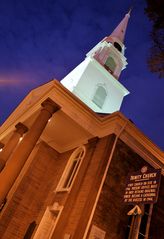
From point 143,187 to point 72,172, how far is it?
648 cm

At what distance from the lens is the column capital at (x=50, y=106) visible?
12109mm

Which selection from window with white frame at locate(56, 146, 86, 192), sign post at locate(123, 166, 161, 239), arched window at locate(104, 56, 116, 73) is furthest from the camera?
arched window at locate(104, 56, 116, 73)

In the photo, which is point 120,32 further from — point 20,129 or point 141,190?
point 141,190

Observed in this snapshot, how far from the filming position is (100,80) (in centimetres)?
2278

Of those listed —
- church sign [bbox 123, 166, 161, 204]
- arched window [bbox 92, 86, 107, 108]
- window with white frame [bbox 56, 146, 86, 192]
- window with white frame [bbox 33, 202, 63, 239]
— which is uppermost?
arched window [bbox 92, 86, 107, 108]

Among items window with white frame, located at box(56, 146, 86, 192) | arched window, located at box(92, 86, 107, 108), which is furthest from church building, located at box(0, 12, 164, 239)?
arched window, located at box(92, 86, 107, 108)

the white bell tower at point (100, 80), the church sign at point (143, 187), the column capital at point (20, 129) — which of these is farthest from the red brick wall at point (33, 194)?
the white bell tower at point (100, 80)

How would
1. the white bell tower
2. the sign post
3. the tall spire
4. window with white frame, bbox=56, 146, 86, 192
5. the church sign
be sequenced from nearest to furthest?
the sign post → the church sign → window with white frame, bbox=56, 146, 86, 192 → the white bell tower → the tall spire

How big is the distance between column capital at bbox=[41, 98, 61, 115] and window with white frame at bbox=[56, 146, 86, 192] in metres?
2.93

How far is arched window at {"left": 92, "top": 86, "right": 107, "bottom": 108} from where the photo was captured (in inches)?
838

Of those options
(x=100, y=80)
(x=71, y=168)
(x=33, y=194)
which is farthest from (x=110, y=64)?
(x=33, y=194)

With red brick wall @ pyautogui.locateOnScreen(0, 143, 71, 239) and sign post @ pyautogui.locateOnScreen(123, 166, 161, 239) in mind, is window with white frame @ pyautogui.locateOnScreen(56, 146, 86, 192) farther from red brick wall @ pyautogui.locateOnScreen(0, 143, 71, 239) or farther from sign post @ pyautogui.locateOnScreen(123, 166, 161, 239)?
sign post @ pyautogui.locateOnScreen(123, 166, 161, 239)

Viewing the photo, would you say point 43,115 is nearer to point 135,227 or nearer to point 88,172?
point 88,172

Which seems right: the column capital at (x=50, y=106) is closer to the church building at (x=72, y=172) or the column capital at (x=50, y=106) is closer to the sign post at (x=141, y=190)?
the church building at (x=72, y=172)
